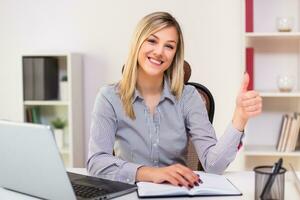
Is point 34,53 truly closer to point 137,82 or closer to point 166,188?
point 137,82

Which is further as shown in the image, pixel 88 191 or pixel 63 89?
pixel 63 89

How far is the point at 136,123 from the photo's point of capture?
5.74 ft

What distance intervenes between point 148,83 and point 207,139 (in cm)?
32

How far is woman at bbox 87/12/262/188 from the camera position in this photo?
1.71 metres

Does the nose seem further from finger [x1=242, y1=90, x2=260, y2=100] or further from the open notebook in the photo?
the open notebook

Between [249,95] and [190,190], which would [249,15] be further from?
[190,190]

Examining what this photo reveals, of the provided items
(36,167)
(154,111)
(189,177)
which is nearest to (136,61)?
(154,111)

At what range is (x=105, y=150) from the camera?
64.9 inches

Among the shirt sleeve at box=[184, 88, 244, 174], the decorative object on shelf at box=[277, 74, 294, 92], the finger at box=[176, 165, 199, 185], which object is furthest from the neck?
the decorative object on shelf at box=[277, 74, 294, 92]

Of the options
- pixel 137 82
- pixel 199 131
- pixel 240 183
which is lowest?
pixel 240 183

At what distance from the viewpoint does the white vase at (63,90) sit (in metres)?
3.38

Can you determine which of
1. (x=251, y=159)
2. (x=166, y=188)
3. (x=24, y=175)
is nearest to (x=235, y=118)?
(x=166, y=188)

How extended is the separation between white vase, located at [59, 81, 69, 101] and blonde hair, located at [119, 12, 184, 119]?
1.63 m

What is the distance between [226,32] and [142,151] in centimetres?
174
